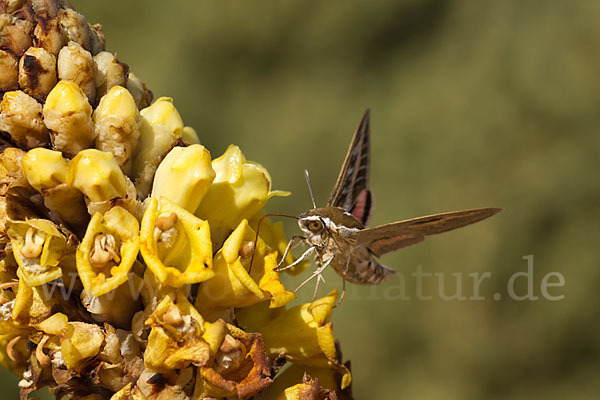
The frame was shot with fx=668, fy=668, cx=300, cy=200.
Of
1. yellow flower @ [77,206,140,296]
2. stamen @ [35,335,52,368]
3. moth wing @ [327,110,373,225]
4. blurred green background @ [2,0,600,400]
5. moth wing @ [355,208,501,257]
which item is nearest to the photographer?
yellow flower @ [77,206,140,296]

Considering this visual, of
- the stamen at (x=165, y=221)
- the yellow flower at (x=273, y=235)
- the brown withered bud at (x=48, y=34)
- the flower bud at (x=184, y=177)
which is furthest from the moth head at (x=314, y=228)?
the brown withered bud at (x=48, y=34)

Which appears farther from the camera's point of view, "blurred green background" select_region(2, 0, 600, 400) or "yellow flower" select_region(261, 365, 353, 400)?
"blurred green background" select_region(2, 0, 600, 400)

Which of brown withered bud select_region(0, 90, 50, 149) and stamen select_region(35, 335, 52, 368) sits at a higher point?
brown withered bud select_region(0, 90, 50, 149)

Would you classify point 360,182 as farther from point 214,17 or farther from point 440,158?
point 214,17

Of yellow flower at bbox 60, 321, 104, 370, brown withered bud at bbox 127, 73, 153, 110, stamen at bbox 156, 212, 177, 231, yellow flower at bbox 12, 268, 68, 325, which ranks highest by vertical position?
brown withered bud at bbox 127, 73, 153, 110

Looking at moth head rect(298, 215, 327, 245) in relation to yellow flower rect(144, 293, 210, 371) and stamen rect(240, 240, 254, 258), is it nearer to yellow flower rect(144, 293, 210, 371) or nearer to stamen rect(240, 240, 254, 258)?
stamen rect(240, 240, 254, 258)

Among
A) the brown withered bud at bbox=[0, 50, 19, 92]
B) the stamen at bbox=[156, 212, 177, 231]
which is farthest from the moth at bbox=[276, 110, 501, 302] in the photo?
the brown withered bud at bbox=[0, 50, 19, 92]
